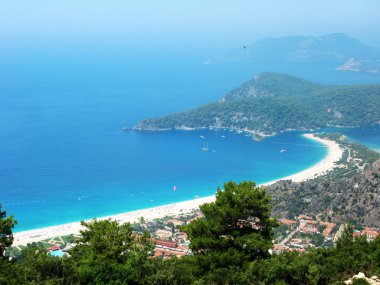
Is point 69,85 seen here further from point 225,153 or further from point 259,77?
point 225,153

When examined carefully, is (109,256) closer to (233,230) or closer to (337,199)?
(233,230)

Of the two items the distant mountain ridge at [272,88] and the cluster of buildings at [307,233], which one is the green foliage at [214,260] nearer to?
the cluster of buildings at [307,233]

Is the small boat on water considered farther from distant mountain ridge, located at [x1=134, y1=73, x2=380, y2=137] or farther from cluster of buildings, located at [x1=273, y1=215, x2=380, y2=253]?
cluster of buildings, located at [x1=273, y1=215, x2=380, y2=253]

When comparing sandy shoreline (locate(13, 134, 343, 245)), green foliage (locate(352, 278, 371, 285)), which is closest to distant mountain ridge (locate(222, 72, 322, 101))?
sandy shoreline (locate(13, 134, 343, 245))

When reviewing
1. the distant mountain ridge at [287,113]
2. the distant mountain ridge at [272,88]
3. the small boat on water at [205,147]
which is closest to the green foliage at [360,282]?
the small boat on water at [205,147]

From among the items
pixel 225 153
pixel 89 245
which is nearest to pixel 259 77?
pixel 225 153

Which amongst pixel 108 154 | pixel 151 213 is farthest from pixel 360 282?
pixel 108 154
